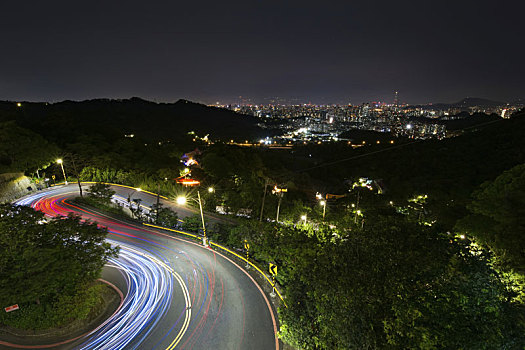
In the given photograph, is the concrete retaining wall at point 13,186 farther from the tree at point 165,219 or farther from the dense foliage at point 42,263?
the dense foliage at point 42,263

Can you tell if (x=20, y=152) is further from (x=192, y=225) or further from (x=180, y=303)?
(x=180, y=303)

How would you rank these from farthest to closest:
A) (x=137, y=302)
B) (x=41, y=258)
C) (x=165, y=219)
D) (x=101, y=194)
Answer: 1. (x=101, y=194)
2. (x=165, y=219)
3. (x=137, y=302)
4. (x=41, y=258)

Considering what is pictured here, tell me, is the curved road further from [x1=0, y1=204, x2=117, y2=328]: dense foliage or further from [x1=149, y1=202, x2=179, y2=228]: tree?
[x1=149, y1=202, x2=179, y2=228]: tree

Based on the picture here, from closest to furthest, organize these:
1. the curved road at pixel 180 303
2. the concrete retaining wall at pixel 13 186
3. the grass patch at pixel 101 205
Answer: the curved road at pixel 180 303 → the grass patch at pixel 101 205 → the concrete retaining wall at pixel 13 186

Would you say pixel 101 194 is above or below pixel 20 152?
below

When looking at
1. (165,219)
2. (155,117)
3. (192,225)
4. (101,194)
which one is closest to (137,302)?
(192,225)

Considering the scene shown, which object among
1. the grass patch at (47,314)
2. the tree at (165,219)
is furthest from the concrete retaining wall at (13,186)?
the grass patch at (47,314)
